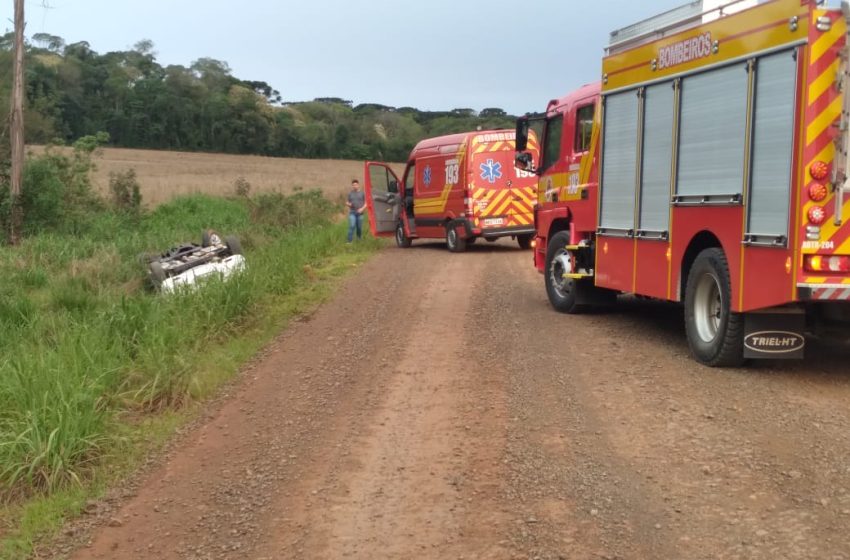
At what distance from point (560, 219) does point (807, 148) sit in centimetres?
533

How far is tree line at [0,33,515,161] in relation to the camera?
77438mm

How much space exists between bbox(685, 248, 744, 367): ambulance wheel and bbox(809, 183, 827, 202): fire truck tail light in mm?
1188

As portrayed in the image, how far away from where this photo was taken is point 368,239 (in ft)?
76.9

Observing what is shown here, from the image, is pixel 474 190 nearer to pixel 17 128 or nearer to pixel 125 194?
pixel 17 128

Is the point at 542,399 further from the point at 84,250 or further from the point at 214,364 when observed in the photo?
the point at 84,250

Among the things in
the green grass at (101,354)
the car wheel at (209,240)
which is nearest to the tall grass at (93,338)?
the green grass at (101,354)

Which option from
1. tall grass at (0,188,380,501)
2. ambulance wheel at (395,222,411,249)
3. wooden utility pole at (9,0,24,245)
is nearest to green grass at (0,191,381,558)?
tall grass at (0,188,380,501)

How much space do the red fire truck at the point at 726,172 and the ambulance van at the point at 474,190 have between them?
9266 mm

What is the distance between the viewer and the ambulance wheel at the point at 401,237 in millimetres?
23766

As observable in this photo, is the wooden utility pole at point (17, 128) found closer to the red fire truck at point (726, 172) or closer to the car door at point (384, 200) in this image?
the car door at point (384, 200)

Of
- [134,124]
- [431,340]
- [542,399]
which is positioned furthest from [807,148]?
[134,124]

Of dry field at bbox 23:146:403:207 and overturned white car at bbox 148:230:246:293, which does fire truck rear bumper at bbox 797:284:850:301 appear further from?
dry field at bbox 23:146:403:207

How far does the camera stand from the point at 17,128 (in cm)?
1986

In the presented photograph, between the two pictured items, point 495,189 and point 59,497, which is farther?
point 495,189
